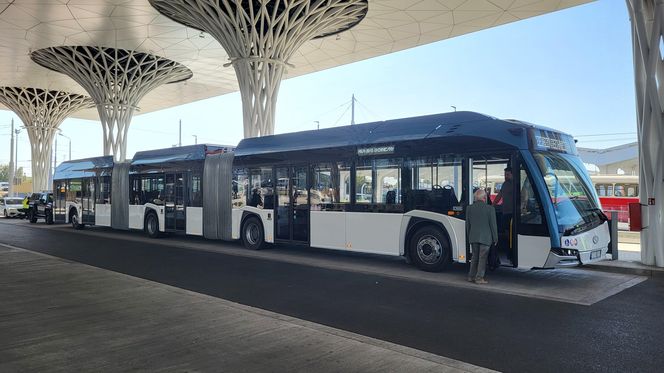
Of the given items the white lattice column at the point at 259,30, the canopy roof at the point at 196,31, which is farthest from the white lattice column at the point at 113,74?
the white lattice column at the point at 259,30

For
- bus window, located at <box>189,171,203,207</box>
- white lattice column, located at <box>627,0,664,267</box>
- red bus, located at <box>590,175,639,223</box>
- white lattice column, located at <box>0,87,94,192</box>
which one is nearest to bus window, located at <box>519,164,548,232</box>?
white lattice column, located at <box>627,0,664,267</box>

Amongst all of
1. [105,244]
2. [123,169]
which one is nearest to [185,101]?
[123,169]

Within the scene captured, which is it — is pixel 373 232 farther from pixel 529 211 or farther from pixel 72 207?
pixel 72 207

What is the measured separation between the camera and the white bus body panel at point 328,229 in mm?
11734

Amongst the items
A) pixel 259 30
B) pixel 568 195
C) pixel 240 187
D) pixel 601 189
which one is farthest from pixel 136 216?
pixel 601 189

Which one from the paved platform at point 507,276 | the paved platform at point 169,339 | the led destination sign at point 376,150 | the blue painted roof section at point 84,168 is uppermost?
the blue painted roof section at point 84,168

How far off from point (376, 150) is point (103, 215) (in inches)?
612

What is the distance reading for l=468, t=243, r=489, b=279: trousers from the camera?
28.6ft

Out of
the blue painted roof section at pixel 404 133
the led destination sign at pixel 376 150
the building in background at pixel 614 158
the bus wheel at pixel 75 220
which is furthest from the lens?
the building in background at pixel 614 158

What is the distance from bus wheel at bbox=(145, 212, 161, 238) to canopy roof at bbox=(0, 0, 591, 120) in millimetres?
10524

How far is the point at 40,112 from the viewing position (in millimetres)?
43750

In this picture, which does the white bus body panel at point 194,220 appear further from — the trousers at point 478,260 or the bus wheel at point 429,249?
the trousers at point 478,260

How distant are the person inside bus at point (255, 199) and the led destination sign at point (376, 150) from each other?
13.2 ft

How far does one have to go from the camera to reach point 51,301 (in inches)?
282
